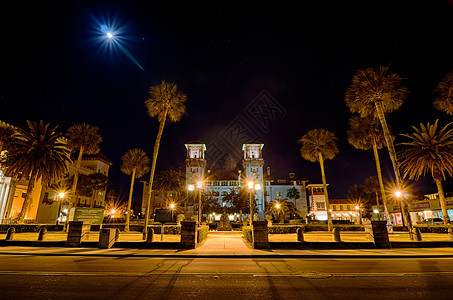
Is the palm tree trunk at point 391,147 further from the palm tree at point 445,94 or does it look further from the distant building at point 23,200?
the distant building at point 23,200

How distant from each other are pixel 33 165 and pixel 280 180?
82792 mm

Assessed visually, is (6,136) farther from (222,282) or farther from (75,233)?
(222,282)

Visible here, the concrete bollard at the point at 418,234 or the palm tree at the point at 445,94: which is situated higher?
the palm tree at the point at 445,94

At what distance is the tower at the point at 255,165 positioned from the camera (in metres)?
82.1

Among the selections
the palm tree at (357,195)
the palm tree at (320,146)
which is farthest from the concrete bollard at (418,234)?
the palm tree at (357,195)

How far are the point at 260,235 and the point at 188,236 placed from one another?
5.14 m

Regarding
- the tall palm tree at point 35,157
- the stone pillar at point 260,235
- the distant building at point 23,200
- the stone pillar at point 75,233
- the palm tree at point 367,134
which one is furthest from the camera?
the distant building at point 23,200

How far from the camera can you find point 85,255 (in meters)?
12.5

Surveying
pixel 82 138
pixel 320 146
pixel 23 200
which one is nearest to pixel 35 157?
pixel 82 138

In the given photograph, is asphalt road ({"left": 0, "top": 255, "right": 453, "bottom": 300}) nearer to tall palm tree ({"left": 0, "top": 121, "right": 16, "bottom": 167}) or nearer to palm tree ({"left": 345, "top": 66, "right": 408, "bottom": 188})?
palm tree ({"left": 345, "top": 66, "right": 408, "bottom": 188})

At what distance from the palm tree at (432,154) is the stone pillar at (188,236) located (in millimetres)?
26008

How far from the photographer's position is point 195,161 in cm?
8738

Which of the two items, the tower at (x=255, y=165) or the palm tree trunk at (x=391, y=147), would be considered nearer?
the palm tree trunk at (x=391, y=147)

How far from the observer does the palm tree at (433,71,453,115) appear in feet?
78.3
